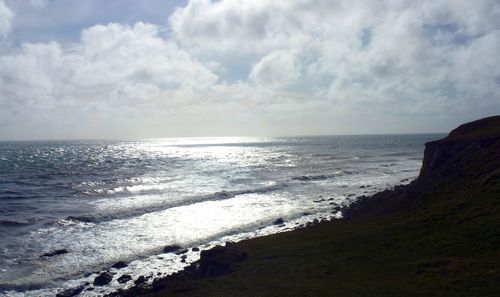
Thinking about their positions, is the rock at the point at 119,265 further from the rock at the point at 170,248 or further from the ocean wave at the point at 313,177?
the ocean wave at the point at 313,177

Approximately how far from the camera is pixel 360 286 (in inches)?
736

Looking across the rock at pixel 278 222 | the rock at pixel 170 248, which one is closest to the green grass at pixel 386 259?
the rock at pixel 170 248

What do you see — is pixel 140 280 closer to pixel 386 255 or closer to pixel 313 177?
pixel 386 255

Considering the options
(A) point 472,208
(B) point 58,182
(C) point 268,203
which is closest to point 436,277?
(A) point 472,208

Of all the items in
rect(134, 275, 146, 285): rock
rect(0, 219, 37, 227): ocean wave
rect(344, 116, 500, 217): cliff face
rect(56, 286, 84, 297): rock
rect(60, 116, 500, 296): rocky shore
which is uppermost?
rect(344, 116, 500, 217): cliff face

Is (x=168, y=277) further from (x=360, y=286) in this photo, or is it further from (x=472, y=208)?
(x=472, y=208)

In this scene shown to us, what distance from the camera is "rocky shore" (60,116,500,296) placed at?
60.2 feet

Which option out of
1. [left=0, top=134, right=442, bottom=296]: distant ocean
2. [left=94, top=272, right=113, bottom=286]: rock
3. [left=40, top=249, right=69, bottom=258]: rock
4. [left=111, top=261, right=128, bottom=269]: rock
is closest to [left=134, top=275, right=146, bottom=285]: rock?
[left=0, top=134, right=442, bottom=296]: distant ocean

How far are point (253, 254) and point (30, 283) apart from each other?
13.8m

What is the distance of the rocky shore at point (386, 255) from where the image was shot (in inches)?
723

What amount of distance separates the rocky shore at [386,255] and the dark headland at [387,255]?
0.16ft

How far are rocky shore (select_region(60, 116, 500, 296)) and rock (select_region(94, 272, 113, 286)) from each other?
2.28 metres

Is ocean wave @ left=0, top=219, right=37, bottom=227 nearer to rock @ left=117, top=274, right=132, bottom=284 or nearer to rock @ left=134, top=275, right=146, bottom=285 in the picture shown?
rock @ left=117, top=274, right=132, bottom=284

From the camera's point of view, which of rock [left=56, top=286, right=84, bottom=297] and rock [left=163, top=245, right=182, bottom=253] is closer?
rock [left=56, top=286, right=84, bottom=297]
